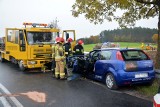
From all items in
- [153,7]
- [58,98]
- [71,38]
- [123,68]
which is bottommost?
[58,98]

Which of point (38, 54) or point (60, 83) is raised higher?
point (38, 54)

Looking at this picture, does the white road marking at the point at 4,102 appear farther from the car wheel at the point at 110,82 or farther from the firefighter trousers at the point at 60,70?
the firefighter trousers at the point at 60,70

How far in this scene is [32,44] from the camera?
15453 millimetres

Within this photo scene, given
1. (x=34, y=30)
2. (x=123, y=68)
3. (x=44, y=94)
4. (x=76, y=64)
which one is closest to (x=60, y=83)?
(x=76, y=64)

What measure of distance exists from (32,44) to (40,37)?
2.43 feet

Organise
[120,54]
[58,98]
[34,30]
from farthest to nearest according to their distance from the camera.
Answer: [34,30], [120,54], [58,98]

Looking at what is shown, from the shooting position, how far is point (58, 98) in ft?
29.1

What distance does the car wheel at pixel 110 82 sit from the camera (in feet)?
33.3

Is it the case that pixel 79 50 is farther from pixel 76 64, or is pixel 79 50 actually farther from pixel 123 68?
pixel 123 68

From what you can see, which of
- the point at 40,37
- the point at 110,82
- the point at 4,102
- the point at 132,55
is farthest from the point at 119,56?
the point at 40,37

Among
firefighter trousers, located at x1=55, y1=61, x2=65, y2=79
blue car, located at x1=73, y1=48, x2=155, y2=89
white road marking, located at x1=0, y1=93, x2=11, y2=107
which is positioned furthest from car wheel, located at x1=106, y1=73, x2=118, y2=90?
white road marking, located at x1=0, y1=93, x2=11, y2=107

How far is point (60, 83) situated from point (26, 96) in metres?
2.66

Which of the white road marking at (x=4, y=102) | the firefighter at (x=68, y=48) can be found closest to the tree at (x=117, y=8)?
the firefighter at (x=68, y=48)

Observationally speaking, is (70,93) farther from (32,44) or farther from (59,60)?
(32,44)
